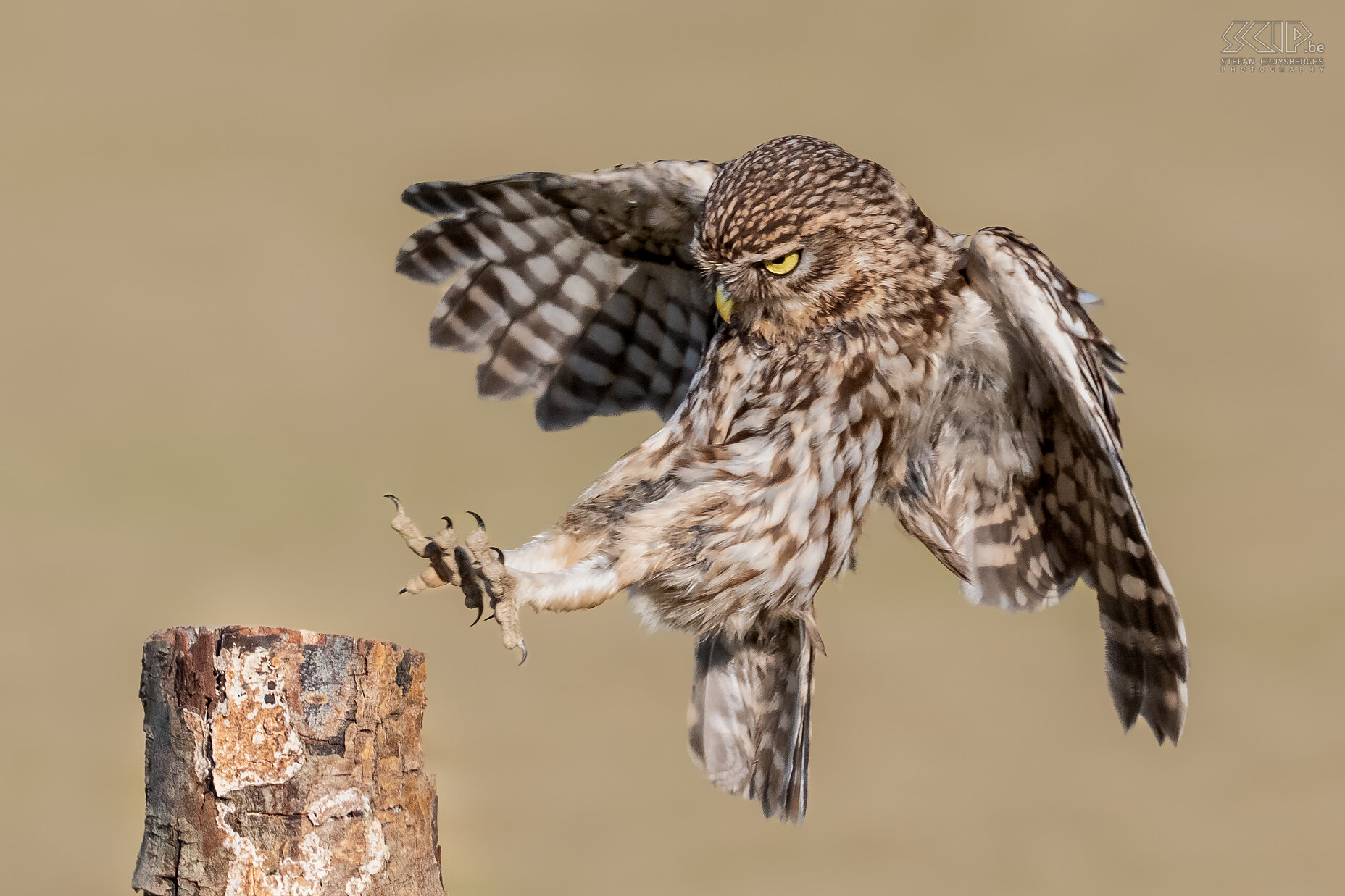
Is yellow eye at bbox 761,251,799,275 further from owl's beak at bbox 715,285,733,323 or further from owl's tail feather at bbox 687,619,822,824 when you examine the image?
owl's tail feather at bbox 687,619,822,824

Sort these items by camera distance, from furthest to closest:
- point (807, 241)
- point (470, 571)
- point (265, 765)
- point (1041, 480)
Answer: point (1041, 480) < point (807, 241) < point (470, 571) < point (265, 765)

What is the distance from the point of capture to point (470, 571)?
226 centimetres

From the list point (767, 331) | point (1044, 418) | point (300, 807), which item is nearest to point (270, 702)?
point (300, 807)

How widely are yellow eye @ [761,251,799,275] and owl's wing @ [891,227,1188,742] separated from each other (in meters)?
0.39

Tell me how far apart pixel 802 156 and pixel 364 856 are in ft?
5.44

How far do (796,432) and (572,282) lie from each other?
936 mm

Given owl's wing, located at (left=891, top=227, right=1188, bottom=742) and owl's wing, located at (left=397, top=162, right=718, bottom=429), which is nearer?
owl's wing, located at (left=891, top=227, right=1188, bottom=742)

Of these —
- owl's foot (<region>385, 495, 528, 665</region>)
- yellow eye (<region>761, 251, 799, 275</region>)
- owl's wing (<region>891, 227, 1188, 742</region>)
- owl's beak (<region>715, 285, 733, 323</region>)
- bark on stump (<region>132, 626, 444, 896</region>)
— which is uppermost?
yellow eye (<region>761, 251, 799, 275</region>)

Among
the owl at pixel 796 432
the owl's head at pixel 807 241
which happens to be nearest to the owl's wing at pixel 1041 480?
the owl at pixel 796 432

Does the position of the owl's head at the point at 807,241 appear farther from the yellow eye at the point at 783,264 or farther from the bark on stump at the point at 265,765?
the bark on stump at the point at 265,765

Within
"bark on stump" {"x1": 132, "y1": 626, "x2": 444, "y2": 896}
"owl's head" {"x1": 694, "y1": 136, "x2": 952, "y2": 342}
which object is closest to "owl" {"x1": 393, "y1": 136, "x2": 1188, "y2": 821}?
"owl's head" {"x1": 694, "y1": 136, "x2": 952, "y2": 342}

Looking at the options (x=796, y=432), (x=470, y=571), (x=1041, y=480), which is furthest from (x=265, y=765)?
(x=1041, y=480)

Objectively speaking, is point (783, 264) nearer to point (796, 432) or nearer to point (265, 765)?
point (796, 432)

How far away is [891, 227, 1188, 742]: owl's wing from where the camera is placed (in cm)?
246
